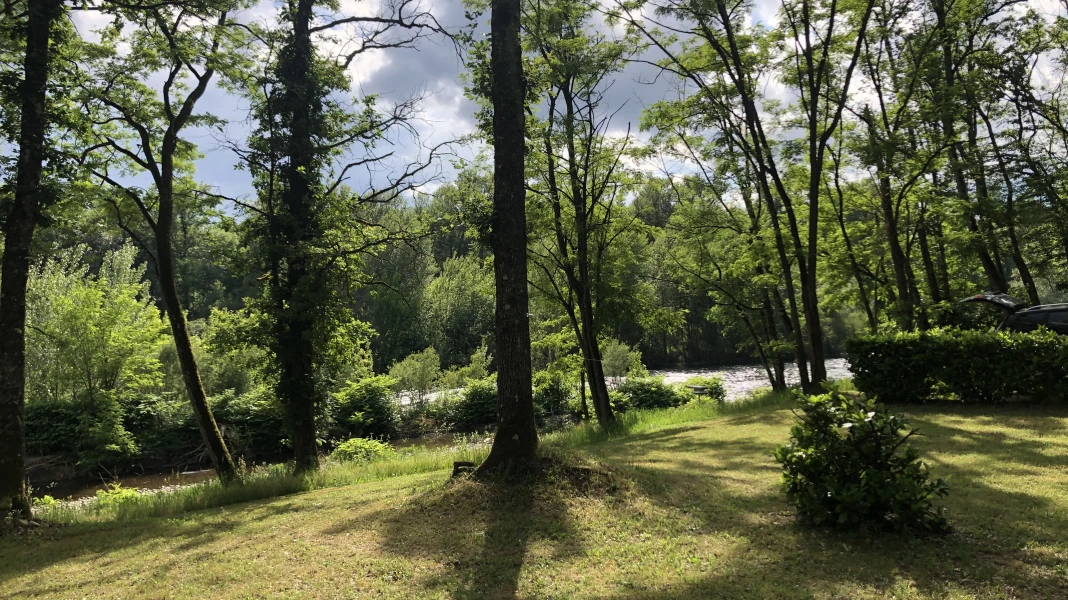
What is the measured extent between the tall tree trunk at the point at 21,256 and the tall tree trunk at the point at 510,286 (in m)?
5.99

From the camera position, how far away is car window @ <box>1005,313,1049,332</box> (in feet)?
40.2

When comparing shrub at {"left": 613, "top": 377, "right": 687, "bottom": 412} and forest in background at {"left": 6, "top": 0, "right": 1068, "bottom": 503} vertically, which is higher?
forest in background at {"left": 6, "top": 0, "right": 1068, "bottom": 503}

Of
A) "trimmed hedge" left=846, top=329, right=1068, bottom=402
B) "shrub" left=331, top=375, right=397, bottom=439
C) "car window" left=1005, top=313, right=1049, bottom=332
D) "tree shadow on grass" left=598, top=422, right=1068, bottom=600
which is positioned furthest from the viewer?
"shrub" left=331, top=375, right=397, bottom=439

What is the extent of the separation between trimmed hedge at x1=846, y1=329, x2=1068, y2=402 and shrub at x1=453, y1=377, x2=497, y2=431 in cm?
1629

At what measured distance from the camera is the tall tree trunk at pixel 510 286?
241 inches

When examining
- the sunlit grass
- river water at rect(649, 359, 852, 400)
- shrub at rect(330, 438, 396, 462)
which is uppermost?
the sunlit grass

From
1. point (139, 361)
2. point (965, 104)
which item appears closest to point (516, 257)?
point (965, 104)

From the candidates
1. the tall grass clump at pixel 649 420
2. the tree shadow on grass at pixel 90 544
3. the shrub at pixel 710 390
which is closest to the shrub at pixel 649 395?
the shrub at pixel 710 390

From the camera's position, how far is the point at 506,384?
20.4 feet

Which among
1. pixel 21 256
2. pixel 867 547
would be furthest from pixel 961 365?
pixel 21 256

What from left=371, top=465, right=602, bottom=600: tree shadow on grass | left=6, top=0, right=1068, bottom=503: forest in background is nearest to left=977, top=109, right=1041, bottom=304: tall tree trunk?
left=6, top=0, right=1068, bottom=503: forest in background

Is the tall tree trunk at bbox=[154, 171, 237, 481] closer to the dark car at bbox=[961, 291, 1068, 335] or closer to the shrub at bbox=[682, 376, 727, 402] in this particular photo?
the dark car at bbox=[961, 291, 1068, 335]

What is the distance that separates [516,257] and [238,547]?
3937 mm

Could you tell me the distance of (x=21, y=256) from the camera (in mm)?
7262
